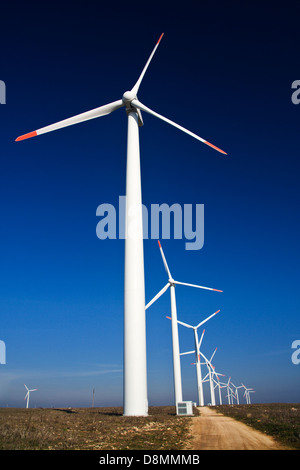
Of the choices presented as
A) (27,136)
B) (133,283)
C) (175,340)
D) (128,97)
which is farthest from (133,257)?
(175,340)

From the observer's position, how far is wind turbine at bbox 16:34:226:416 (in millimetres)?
23453

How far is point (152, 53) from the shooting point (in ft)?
121

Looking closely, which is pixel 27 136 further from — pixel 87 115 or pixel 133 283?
pixel 133 283

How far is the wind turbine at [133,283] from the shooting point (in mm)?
23453

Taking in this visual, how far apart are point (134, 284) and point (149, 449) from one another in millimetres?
13921

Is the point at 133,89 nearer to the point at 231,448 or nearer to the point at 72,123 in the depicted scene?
the point at 72,123

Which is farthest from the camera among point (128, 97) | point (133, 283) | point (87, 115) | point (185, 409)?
point (87, 115)

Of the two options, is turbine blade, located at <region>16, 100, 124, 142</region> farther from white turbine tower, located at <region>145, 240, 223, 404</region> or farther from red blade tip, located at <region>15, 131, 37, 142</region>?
white turbine tower, located at <region>145, 240, 223, 404</region>

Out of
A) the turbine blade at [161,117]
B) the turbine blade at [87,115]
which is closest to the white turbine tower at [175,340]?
the turbine blade at [161,117]

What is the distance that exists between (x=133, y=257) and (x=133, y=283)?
2.13 metres

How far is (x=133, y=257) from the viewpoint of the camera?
26.2 m

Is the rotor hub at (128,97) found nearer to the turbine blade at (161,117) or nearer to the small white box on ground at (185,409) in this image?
the turbine blade at (161,117)

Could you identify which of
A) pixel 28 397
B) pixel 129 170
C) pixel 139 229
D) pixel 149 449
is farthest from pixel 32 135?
pixel 28 397
